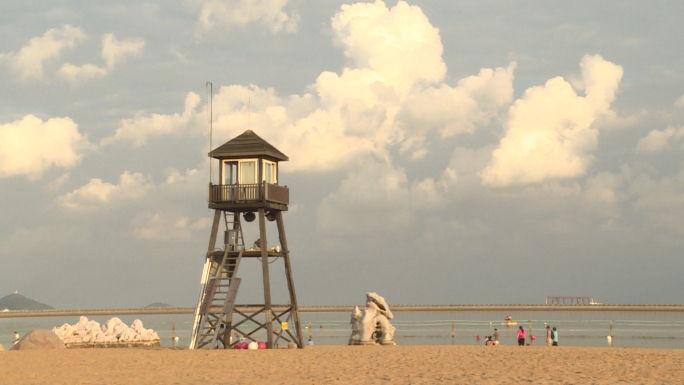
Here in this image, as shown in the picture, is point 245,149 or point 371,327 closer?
point 245,149

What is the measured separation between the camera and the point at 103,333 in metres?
43.7

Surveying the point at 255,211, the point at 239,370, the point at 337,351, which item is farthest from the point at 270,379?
the point at 255,211

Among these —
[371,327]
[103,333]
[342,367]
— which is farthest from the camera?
[103,333]

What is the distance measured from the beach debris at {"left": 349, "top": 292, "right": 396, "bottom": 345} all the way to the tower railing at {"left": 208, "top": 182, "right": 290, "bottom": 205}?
263 inches

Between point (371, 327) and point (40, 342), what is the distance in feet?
45.1

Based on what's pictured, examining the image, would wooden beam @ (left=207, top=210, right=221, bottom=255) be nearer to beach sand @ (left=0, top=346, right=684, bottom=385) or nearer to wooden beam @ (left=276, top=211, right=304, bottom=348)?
wooden beam @ (left=276, top=211, right=304, bottom=348)

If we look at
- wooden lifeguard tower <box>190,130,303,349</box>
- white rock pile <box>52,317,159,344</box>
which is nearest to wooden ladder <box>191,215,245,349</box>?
wooden lifeguard tower <box>190,130,303,349</box>

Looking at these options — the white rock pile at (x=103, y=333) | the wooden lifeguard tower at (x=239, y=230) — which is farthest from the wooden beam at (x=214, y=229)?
the white rock pile at (x=103, y=333)

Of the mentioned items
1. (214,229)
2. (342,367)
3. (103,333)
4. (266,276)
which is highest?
(214,229)

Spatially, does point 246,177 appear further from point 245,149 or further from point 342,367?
point 342,367

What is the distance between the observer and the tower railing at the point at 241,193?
107ft

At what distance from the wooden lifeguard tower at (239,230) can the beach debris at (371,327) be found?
2.84 meters

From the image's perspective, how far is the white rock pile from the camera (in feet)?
141

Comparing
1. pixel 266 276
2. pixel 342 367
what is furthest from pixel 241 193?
pixel 342 367
